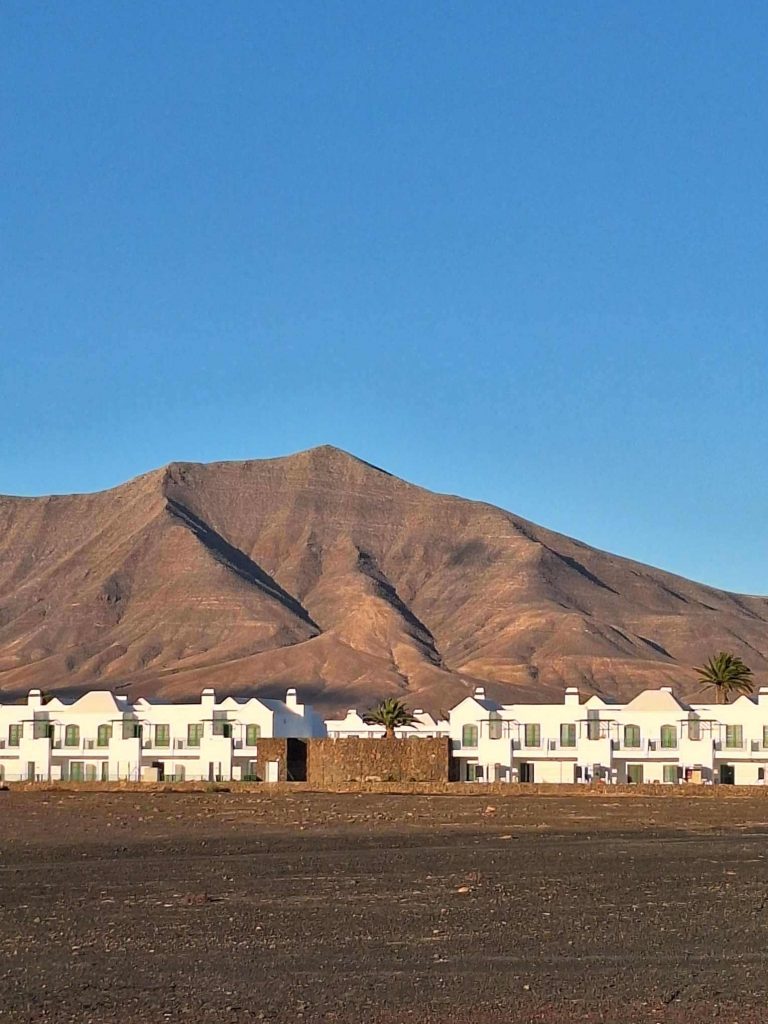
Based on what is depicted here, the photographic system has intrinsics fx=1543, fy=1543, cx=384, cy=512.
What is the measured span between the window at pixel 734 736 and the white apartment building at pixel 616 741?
45mm

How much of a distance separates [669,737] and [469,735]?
361 inches

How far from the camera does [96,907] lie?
688 inches

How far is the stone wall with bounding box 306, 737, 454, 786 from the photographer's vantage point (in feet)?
187

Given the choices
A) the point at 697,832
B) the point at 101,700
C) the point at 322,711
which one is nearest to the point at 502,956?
the point at 697,832

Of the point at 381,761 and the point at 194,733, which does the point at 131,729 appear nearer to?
the point at 194,733

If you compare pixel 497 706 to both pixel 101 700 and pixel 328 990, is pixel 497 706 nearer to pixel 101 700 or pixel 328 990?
pixel 101 700

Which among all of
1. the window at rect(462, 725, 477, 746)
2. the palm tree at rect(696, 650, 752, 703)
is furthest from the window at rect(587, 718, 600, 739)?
the palm tree at rect(696, 650, 752, 703)

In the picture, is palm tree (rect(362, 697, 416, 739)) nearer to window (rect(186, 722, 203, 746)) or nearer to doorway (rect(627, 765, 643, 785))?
window (rect(186, 722, 203, 746))

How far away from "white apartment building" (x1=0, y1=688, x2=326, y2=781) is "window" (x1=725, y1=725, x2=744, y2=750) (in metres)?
21.5

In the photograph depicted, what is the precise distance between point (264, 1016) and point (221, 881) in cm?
994

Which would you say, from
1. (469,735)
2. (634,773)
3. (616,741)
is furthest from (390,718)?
(634,773)

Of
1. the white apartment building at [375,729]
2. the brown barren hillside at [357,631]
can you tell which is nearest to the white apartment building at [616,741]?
the white apartment building at [375,729]

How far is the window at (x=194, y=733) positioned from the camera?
75.3 m

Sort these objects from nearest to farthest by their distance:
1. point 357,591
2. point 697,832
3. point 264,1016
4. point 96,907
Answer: point 264,1016
point 96,907
point 697,832
point 357,591
